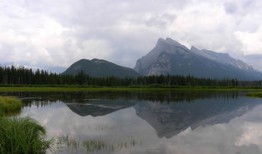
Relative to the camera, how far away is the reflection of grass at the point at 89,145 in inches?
918

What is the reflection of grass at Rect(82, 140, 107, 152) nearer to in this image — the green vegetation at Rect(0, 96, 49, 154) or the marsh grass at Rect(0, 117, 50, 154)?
the green vegetation at Rect(0, 96, 49, 154)

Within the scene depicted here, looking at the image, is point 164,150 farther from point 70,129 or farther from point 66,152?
point 70,129

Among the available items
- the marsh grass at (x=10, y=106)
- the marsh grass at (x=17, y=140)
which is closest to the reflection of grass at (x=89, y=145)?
the marsh grass at (x=17, y=140)

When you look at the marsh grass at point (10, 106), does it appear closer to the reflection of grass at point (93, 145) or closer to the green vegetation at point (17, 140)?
the reflection of grass at point (93, 145)

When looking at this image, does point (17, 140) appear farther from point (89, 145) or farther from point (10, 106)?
point (10, 106)

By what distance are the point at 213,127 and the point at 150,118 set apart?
11.3 meters

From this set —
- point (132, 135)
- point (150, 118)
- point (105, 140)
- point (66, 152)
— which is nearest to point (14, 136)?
point (66, 152)

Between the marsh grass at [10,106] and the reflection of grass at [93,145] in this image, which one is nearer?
the reflection of grass at [93,145]

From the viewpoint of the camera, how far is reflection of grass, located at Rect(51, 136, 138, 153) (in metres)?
23.3

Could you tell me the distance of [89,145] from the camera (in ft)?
80.6

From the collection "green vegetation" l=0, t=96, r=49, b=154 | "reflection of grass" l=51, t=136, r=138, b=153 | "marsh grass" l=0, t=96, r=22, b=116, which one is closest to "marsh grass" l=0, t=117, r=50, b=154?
"green vegetation" l=0, t=96, r=49, b=154

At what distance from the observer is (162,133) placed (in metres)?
32.8

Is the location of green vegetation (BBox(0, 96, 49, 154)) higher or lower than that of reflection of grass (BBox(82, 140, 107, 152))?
higher

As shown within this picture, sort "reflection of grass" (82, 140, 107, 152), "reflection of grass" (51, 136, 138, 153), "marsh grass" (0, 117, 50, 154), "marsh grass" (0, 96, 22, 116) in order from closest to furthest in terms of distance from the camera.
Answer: "marsh grass" (0, 117, 50, 154) < "reflection of grass" (51, 136, 138, 153) < "reflection of grass" (82, 140, 107, 152) < "marsh grass" (0, 96, 22, 116)
